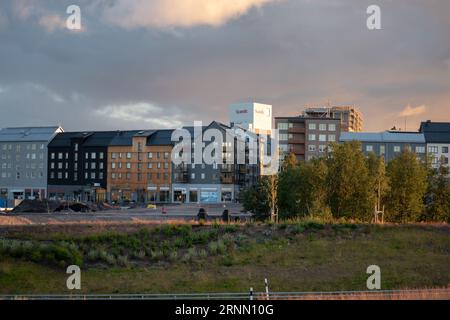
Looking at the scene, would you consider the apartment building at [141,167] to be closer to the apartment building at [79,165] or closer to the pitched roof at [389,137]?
the apartment building at [79,165]

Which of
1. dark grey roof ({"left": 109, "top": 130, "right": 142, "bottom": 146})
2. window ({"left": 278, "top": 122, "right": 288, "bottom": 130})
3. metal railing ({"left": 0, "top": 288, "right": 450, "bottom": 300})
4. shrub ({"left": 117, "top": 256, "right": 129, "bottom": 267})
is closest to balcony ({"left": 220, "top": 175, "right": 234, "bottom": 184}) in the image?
window ({"left": 278, "top": 122, "right": 288, "bottom": 130})

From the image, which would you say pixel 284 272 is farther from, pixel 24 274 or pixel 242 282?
pixel 24 274

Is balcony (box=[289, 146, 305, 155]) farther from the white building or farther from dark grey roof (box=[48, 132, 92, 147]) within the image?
dark grey roof (box=[48, 132, 92, 147])

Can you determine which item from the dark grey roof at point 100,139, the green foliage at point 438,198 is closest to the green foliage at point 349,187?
the green foliage at point 438,198

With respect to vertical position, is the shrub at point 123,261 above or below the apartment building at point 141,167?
below

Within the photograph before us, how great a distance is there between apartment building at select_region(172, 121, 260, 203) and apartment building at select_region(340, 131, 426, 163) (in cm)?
2096

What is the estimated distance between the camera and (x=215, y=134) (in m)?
99.2

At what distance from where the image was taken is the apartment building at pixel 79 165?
113 metres

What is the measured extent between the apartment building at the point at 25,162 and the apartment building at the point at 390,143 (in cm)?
6266

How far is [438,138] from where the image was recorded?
104 m

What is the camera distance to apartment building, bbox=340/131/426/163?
10062 cm
